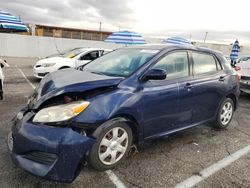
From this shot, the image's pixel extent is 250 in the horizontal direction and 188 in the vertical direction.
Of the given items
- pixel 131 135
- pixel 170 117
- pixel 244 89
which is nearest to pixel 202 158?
pixel 170 117

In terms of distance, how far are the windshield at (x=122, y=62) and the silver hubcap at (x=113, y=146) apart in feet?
2.53

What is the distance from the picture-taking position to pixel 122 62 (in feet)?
12.4

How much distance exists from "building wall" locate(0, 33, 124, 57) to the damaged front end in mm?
18733

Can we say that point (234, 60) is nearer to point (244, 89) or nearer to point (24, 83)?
point (244, 89)

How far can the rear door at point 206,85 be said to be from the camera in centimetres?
397

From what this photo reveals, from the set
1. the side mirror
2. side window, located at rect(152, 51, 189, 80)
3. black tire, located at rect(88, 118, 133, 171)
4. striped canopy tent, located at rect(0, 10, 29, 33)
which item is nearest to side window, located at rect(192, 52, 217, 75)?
side window, located at rect(152, 51, 189, 80)

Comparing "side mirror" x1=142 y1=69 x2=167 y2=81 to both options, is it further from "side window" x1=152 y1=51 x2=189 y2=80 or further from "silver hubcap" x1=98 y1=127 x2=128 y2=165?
"silver hubcap" x1=98 y1=127 x2=128 y2=165

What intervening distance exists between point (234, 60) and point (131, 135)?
15188mm

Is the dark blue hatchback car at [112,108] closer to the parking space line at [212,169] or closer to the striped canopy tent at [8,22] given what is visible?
the parking space line at [212,169]

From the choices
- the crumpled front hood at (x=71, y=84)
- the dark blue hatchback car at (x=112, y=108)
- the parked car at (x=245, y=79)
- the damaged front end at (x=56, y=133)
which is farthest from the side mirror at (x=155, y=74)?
the parked car at (x=245, y=79)

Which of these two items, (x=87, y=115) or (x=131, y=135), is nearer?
(x=87, y=115)

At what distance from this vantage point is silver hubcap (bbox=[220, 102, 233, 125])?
466cm

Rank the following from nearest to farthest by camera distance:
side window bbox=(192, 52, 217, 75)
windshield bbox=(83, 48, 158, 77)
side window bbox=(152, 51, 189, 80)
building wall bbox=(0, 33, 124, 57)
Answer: windshield bbox=(83, 48, 158, 77), side window bbox=(152, 51, 189, 80), side window bbox=(192, 52, 217, 75), building wall bbox=(0, 33, 124, 57)

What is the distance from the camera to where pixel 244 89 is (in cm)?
730
